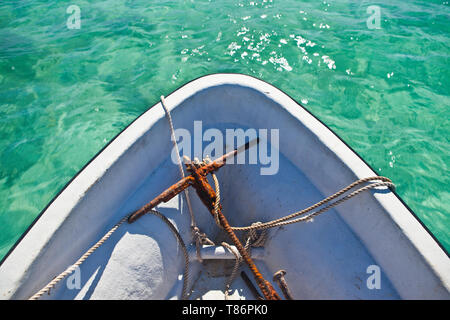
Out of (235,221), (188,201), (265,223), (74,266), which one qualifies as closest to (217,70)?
(235,221)

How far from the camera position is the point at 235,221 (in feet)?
7.83

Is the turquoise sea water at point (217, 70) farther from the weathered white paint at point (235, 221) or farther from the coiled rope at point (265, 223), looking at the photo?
the coiled rope at point (265, 223)

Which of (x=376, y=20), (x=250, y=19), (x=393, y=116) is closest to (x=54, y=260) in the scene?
(x=393, y=116)

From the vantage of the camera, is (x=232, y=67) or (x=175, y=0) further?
(x=175, y=0)

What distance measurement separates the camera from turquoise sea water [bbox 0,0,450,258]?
3301 millimetres

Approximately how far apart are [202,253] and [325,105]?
287cm

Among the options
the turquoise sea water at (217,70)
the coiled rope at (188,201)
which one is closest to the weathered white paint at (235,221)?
the coiled rope at (188,201)

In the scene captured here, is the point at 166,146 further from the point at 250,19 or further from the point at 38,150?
the point at 250,19

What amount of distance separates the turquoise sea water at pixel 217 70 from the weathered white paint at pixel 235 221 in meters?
1.74

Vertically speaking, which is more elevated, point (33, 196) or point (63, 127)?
point (63, 127)

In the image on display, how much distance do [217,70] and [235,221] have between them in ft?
9.57

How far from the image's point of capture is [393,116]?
377cm
